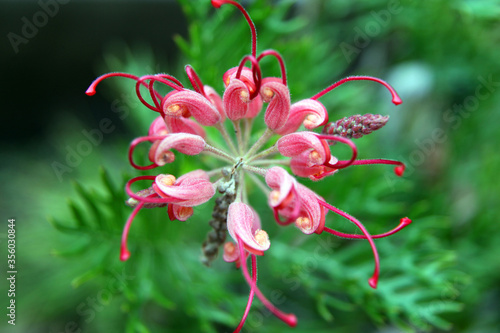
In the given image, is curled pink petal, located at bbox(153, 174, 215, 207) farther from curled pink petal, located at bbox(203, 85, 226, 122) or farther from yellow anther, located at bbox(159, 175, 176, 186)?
curled pink petal, located at bbox(203, 85, 226, 122)

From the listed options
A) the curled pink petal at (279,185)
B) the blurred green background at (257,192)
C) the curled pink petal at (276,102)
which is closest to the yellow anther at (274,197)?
the curled pink petal at (279,185)

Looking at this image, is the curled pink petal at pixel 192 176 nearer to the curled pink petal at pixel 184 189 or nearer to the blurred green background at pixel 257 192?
the curled pink petal at pixel 184 189

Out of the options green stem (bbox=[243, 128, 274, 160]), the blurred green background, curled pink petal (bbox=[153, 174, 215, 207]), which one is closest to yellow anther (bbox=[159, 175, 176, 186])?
curled pink petal (bbox=[153, 174, 215, 207])

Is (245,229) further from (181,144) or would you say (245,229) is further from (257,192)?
(257,192)

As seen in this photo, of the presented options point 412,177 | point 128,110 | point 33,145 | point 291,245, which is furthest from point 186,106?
point 33,145

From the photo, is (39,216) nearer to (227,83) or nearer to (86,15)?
(86,15)

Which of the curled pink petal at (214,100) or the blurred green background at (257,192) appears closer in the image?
the curled pink petal at (214,100)
